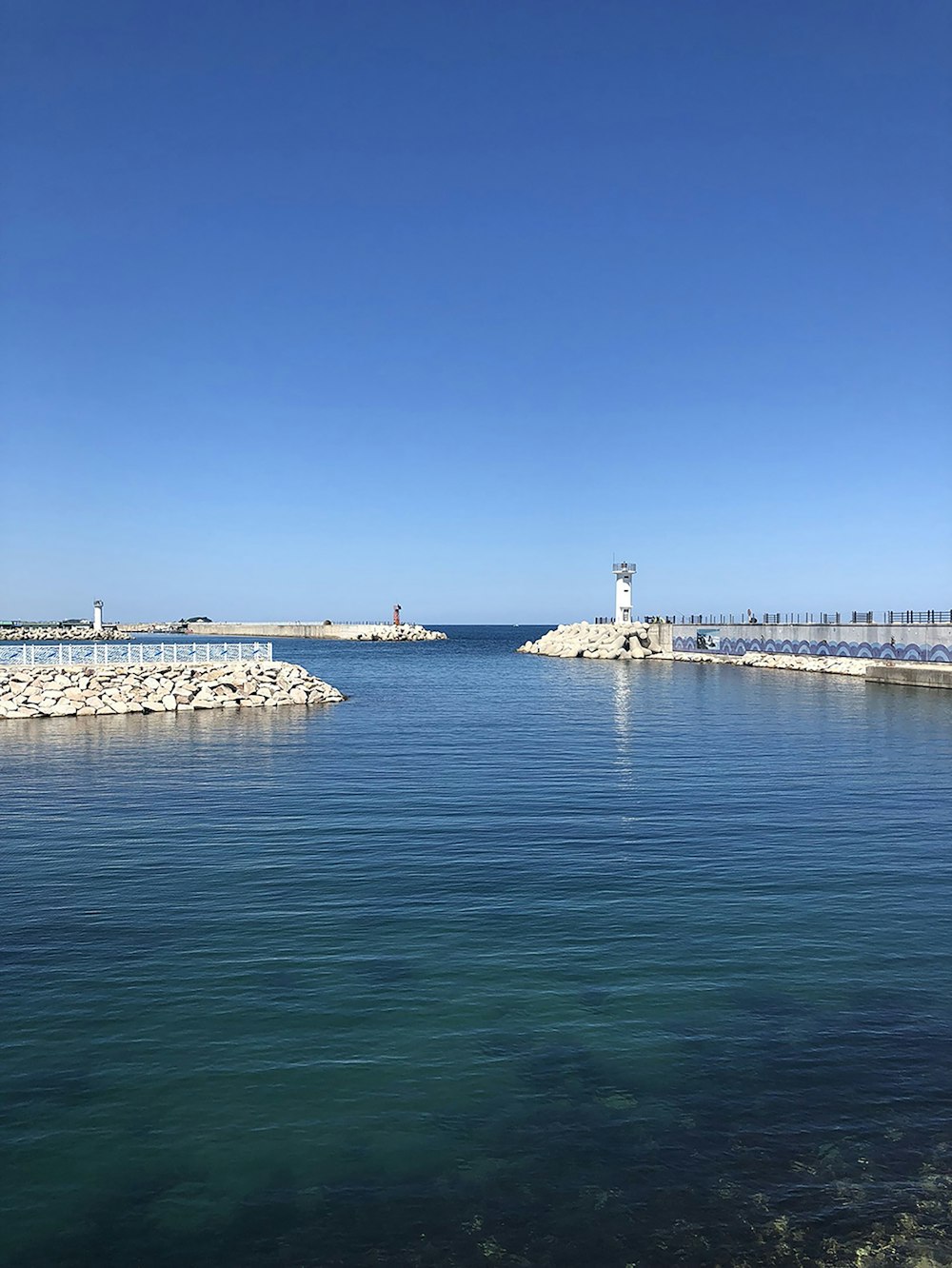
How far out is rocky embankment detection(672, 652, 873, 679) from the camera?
66750 millimetres

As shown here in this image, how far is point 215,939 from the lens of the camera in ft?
39.0

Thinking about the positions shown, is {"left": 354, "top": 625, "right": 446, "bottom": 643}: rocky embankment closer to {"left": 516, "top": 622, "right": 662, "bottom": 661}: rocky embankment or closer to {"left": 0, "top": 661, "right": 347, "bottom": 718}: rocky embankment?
{"left": 516, "top": 622, "right": 662, "bottom": 661}: rocky embankment

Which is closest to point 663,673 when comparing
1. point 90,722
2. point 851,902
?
point 90,722

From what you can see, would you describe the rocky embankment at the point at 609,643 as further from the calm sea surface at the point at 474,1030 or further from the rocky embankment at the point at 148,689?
the calm sea surface at the point at 474,1030

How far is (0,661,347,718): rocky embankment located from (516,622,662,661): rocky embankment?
53072 millimetres

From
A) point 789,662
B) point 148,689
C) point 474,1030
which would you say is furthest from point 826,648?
point 474,1030

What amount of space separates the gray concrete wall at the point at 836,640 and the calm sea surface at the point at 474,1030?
42812 mm

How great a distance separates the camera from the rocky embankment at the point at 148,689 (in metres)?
40.8

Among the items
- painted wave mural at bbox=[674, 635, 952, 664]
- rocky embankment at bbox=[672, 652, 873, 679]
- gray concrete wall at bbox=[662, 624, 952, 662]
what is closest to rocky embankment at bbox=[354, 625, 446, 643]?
gray concrete wall at bbox=[662, 624, 952, 662]

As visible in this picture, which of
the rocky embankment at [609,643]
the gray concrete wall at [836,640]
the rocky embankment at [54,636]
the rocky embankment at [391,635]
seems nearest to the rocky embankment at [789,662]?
the gray concrete wall at [836,640]

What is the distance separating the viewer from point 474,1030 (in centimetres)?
921

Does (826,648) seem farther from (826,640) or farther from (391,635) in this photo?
(391,635)

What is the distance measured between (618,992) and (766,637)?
8083cm

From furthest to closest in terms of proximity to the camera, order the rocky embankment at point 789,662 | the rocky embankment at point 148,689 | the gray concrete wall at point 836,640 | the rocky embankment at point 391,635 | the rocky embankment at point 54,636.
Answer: the rocky embankment at point 391,635
the rocky embankment at point 54,636
the rocky embankment at point 789,662
the gray concrete wall at point 836,640
the rocky embankment at point 148,689
